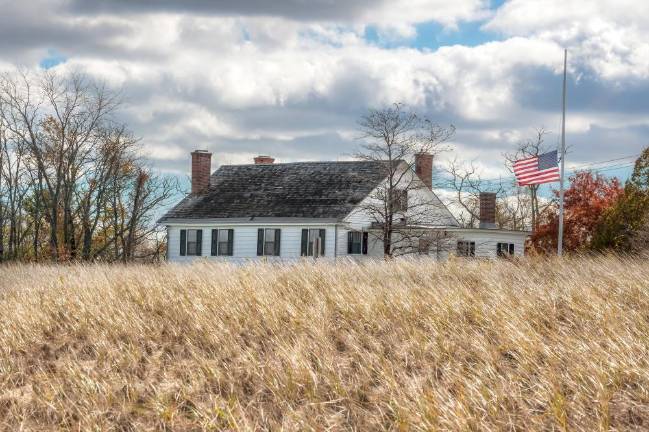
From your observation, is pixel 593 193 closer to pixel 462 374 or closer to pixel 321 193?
pixel 321 193

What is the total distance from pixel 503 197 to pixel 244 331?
1956 inches

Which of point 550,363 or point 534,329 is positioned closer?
point 550,363

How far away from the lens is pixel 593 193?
48688 mm

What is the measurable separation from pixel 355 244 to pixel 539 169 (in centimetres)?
1149

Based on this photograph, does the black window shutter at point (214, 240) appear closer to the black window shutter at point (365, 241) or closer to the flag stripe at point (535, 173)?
the black window shutter at point (365, 241)

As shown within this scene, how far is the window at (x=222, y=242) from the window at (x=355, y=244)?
235 inches

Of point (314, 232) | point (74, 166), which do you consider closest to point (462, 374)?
point (314, 232)

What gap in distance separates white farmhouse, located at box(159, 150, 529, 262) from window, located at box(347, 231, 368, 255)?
0.02 metres

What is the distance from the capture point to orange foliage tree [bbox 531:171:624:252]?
45.3 meters

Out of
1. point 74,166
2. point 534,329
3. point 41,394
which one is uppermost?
point 74,166

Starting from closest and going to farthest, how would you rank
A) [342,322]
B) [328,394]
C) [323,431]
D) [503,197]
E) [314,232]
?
[323,431] → [328,394] → [342,322] → [314,232] → [503,197]

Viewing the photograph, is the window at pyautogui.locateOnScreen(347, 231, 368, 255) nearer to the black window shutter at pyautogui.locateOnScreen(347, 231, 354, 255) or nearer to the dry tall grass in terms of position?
the black window shutter at pyautogui.locateOnScreen(347, 231, 354, 255)

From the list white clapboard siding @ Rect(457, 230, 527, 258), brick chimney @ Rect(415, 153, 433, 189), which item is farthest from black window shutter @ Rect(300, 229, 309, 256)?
white clapboard siding @ Rect(457, 230, 527, 258)

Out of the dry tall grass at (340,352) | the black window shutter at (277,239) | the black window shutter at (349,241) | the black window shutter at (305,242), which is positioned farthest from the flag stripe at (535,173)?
the dry tall grass at (340,352)
